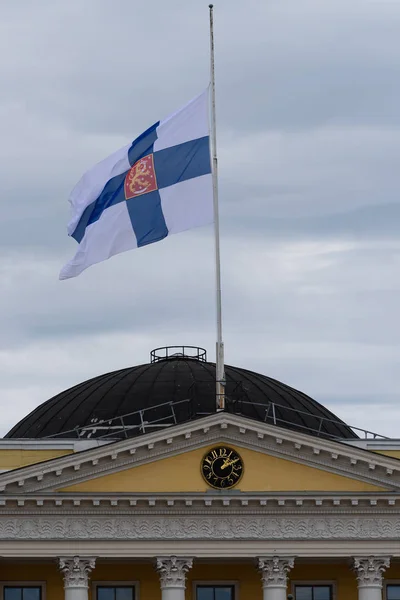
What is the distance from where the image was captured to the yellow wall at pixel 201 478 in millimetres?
64188

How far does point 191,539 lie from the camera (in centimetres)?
6444

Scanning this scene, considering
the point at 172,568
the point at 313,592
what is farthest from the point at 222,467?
the point at 313,592

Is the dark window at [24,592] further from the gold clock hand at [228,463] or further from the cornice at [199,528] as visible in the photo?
the gold clock hand at [228,463]

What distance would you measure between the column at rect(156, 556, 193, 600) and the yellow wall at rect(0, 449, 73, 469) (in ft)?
15.5

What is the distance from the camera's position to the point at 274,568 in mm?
64812

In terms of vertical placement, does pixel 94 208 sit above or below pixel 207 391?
above

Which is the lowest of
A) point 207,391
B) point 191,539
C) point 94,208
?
point 191,539

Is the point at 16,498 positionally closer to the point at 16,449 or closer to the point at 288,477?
the point at 16,449

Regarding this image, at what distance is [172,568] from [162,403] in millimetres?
10235

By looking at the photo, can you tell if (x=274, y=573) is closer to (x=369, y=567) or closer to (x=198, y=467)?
(x=369, y=567)

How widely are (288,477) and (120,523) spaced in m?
5.51

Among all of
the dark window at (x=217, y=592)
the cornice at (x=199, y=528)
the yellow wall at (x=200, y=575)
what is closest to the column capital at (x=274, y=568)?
the cornice at (x=199, y=528)

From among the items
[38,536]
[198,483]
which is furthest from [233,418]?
[38,536]

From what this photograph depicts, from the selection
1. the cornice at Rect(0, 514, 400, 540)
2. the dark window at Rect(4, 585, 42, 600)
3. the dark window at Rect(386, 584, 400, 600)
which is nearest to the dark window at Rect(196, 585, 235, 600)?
the cornice at Rect(0, 514, 400, 540)
